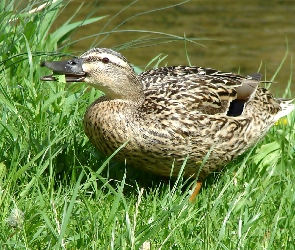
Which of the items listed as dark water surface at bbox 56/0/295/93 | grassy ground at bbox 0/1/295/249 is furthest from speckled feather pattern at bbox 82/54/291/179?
dark water surface at bbox 56/0/295/93

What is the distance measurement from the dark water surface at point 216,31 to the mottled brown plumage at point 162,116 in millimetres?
2832

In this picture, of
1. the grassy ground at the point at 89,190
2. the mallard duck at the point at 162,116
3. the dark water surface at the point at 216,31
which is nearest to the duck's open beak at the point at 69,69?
the mallard duck at the point at 162,116

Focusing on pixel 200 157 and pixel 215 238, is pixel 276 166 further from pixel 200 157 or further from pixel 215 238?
pixel 215 238

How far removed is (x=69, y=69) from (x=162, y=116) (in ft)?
2.23

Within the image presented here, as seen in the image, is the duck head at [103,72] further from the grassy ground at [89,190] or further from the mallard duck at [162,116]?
the grassy ground at [89,190]

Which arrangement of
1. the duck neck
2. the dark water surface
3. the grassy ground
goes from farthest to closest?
the dark water surface < the duck neck < the grassy ground

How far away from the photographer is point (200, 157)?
5.19m

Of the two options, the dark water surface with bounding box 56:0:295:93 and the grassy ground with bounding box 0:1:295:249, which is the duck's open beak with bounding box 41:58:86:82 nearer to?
the grassy ground with bounding box 0:1:295:249

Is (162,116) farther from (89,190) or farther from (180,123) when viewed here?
(89,190)

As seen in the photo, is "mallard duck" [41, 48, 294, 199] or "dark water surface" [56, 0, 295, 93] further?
"dark water surface" [56, 0, 295, 93]

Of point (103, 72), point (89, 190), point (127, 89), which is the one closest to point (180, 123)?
point (127, 89)

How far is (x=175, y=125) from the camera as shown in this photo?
16.7 feet

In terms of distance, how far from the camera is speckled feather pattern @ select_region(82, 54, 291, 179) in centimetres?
508

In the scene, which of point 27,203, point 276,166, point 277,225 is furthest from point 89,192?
point 276,166
